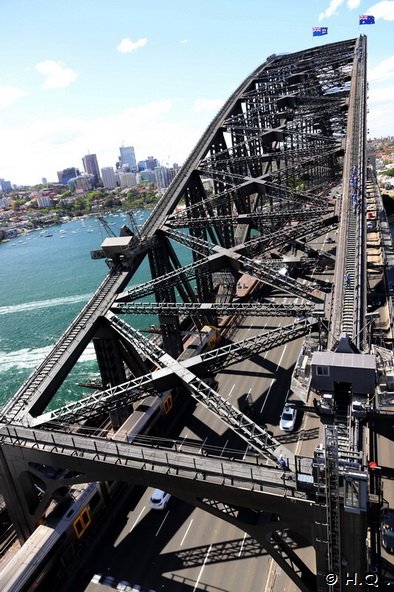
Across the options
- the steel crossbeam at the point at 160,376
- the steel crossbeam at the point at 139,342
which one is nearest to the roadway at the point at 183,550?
the steel crossbeam at the point at 160,376

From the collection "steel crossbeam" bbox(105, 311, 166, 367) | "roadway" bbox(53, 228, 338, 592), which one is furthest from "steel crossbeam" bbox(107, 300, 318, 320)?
"roadway" bbox(53, 228, 338, 592)

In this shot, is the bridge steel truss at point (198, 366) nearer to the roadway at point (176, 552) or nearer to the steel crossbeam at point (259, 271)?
the steel crossbeam at point (259, 271)

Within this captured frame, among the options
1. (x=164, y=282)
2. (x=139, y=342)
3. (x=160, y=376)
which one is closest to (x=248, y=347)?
(x=160, y=376)

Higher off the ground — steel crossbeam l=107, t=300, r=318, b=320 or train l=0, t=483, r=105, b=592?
steel crossbeam l=107, t=300, r=318, b=320

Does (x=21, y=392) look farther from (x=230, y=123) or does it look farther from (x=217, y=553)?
(x=230, y=123)

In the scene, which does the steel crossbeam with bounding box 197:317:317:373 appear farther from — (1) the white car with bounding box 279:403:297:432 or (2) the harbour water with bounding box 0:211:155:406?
(2) the harbour water with bounding box 0:211:155:406

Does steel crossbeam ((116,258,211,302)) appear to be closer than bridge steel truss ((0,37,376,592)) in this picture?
No

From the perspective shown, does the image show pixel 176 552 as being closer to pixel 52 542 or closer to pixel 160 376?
pixel 52 542
